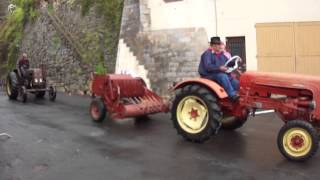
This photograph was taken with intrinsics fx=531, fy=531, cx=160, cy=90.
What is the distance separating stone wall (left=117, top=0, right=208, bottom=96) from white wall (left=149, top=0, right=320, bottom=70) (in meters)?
0.35

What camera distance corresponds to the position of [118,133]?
35.3ft

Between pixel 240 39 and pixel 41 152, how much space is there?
872 cm

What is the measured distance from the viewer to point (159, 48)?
17.1m

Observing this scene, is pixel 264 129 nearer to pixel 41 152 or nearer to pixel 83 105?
pixel 41 152

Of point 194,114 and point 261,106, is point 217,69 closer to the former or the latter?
point 194,114

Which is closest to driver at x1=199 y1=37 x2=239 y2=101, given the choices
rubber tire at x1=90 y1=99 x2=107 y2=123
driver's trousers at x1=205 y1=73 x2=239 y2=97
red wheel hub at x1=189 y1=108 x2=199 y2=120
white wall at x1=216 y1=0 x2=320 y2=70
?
driver's trousers at x1=205 y1=73 x2=239 y2=97

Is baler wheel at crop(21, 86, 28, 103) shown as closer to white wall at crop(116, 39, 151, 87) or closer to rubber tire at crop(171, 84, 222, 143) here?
white wall at crop(116, 39, 151, 87)

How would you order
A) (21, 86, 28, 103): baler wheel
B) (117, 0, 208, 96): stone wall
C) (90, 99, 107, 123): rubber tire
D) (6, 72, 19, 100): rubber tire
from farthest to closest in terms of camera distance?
1. (6, 72, 19, 100): rubber tire
2. (21, 86, 28, 103): baler wheel
3. (117, 0, 208, 96): stone wall
4. (90, 99, 107, 123): rubber tire

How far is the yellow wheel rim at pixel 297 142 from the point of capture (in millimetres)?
7809

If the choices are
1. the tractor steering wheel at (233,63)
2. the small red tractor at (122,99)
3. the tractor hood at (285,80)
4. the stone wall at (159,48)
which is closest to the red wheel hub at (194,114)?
the tractor steering wheel at (233,63)

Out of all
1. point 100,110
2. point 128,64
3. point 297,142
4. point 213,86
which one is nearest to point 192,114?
point 213,86

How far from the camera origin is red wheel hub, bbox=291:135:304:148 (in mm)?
7863

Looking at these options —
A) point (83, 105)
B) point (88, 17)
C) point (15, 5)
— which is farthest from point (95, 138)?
point (15, 5)

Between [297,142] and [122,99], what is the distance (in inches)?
194
